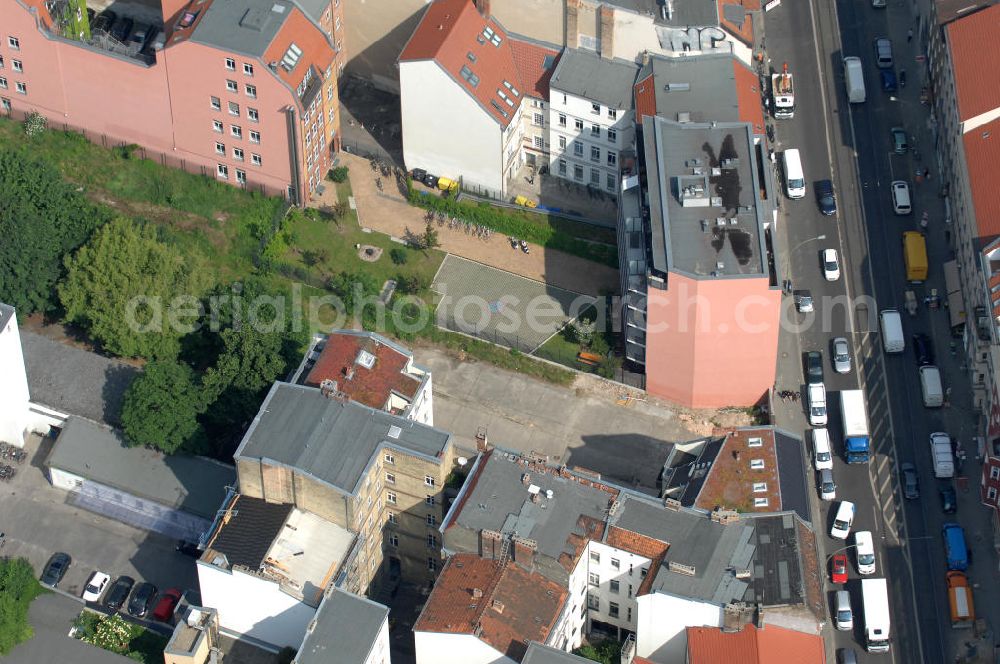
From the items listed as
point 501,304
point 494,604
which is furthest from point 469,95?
point 494,604

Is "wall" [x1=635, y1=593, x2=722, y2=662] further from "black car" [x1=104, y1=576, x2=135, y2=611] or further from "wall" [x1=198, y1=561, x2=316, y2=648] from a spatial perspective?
"black car" [x1=104, y1=576, x2=135, y2=611]

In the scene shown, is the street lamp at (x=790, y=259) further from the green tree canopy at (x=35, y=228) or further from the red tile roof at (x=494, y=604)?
the green tree canopy at (x=35, y=228)

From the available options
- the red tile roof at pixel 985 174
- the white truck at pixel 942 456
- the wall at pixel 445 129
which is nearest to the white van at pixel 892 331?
the white truck at pixel 942 456

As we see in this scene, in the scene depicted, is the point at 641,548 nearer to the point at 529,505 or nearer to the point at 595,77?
the point at 529,505

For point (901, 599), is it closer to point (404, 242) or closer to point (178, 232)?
point (404, 242)

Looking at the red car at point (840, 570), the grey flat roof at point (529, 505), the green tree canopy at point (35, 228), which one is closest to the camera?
the grey flat roof at point (529, 505)
